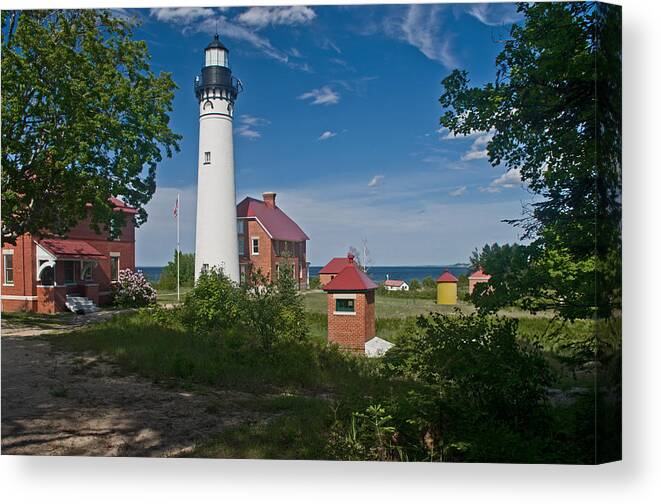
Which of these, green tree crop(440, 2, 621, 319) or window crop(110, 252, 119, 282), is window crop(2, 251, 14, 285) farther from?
green tree crop(440, 2, 621, 319)

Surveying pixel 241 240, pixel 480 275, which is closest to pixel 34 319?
pixel 241 240

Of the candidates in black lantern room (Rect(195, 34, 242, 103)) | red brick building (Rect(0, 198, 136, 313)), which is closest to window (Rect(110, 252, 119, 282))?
red brick building (Rect(0, 198, 136, 313))

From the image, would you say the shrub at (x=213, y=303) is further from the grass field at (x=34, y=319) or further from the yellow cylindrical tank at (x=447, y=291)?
the yellow cylindrical tank at (x=447, y=291)

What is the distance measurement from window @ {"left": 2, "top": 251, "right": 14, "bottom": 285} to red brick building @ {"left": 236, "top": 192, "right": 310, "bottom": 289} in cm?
263

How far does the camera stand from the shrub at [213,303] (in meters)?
5.74

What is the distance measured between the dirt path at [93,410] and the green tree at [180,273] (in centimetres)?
118

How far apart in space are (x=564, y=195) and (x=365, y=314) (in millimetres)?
2421

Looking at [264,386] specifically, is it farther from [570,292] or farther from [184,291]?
[570,292]

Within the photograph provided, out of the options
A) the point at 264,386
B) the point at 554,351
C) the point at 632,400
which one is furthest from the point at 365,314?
the point at 632,400

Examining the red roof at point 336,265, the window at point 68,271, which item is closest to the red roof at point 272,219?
the red roof at point 336,265

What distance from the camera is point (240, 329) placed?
224 inches

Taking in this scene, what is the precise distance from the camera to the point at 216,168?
543 centimetres

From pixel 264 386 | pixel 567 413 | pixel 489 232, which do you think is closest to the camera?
pixel 567 413

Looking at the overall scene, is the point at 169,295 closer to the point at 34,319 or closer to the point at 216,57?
the point at 34,319
